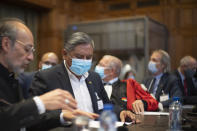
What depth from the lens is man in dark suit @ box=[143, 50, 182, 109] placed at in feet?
13.7

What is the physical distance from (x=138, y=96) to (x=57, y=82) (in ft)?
4.78

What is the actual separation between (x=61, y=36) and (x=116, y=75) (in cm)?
569

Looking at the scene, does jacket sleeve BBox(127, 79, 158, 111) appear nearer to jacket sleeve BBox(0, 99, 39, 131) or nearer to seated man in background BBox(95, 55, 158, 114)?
seated man in background BBox(95, 55, 158, 114)

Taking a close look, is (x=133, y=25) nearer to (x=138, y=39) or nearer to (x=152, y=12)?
(x=138, y=39)

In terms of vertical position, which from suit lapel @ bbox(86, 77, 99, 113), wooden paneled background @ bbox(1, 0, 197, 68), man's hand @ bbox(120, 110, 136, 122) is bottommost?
man's hand @ bbox(120, 110, 136, 122)

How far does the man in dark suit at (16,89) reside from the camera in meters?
1.47

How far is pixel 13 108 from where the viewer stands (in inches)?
58.5

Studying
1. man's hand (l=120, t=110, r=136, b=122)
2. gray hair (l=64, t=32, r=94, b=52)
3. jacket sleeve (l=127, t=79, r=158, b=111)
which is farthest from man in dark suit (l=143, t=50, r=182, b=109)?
gray hair (l=64, t=32, r=94, b=52)

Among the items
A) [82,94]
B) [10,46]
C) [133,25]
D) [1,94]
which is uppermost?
[133,25]

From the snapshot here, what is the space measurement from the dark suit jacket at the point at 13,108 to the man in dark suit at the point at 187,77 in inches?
141

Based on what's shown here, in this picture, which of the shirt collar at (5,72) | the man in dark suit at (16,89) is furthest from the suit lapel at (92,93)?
the shirt collar at (5,72)

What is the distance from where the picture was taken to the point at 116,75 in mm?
3863

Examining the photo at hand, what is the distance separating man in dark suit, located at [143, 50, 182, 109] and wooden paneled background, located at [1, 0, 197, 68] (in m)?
3.97

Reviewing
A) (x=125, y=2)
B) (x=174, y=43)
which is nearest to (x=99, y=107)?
(x=174, y=43)
